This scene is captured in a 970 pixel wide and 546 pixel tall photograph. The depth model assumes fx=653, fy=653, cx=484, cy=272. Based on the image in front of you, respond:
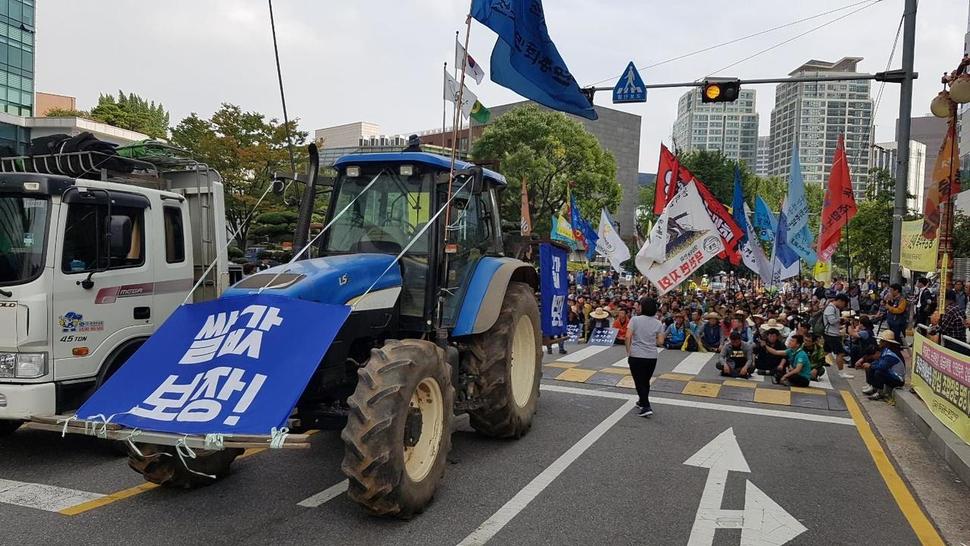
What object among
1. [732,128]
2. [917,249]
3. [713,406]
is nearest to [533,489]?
[713,406]

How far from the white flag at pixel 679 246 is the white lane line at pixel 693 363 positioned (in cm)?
159

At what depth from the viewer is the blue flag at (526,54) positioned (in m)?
6.73

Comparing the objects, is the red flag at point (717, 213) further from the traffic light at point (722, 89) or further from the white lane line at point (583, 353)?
the white lane line at point (583, 353)

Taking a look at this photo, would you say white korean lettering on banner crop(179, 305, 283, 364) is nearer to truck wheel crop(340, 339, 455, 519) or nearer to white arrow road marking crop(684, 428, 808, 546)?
truck wheel crop(340, 339, 455, 519)

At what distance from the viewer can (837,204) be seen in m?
15.4

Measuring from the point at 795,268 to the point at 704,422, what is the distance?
13822 mm

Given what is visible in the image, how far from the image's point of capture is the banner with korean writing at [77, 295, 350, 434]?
4.25 metres

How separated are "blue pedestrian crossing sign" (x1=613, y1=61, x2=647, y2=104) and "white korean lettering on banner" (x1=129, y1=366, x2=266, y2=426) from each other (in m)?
9.85

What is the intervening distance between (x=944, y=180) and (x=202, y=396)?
10913mm

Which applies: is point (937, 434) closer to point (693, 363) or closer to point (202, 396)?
point (693, 363)

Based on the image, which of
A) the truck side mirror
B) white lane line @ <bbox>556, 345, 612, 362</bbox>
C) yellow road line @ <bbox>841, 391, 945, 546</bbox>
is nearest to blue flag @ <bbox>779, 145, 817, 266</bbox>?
white lane line @ <bbox>556, 345, 612, 362</bbox>

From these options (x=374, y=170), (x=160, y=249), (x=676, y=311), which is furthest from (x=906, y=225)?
(x=160, y=249)

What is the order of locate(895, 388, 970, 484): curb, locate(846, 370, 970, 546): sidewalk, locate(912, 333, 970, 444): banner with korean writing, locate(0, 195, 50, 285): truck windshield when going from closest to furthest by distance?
1. locate(846, 370, 970, 546): sidewalk
2. locate(0, 195, 50, 285): truck windshield
3. locate(895, 388, 970, 484): curb
4. locate(912, 333, 970, 444): banner with korean writing

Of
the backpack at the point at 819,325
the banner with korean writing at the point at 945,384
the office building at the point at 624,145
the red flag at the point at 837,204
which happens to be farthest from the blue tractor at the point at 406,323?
the office building at the point at 624,145
